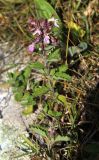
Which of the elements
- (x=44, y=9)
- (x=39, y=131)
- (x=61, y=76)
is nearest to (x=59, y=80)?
(x=61, y=76)

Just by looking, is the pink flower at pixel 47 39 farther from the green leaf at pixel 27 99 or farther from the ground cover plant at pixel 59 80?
the green leaf at pixel 27 99

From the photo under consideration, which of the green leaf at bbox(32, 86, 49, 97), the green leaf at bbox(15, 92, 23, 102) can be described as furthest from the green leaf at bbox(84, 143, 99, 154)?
the green leaf at bbox(15, 92, 23, 102)

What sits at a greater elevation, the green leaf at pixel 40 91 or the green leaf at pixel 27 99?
the green leaf at pixel 40 91

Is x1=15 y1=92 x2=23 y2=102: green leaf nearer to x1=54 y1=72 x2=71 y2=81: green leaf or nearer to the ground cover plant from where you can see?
the ground cover plant

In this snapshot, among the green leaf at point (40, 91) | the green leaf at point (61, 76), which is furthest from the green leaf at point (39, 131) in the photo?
the green leaf at point (61, 76)

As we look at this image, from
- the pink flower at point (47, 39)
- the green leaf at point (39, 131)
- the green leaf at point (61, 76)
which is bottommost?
the green leaf at point (39, 131)

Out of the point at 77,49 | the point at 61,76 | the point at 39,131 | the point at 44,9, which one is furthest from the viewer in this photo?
the point at 44,9

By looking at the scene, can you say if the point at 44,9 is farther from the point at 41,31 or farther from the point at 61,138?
the point at 61,138

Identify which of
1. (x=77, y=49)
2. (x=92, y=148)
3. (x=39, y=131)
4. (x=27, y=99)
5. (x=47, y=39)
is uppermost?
(x=47, y=39)

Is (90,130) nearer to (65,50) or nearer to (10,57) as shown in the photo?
(65,50)
